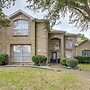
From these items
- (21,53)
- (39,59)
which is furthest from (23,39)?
(39,59)

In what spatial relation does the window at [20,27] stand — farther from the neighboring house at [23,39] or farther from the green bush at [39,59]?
the green bush at [39,59]

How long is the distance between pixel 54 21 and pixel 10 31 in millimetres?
15198

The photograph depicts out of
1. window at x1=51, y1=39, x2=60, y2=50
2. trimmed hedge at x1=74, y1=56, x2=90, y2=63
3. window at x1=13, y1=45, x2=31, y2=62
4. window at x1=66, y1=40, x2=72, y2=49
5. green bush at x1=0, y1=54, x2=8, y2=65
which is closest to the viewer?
green bush at x1=0, y1=54, x2=8, y2=65

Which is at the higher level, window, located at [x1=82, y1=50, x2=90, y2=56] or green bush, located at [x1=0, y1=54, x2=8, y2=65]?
window, located at [x1=82, y1=50, x2=90, y2=56]

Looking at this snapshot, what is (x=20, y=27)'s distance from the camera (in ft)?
141

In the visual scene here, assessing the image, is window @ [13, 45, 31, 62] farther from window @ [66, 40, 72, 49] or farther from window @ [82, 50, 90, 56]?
window @ [82, 50, 90, 56]

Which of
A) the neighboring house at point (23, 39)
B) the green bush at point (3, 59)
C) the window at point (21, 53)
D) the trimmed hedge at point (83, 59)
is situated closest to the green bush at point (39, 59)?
the neighboring house at point (23, 39)

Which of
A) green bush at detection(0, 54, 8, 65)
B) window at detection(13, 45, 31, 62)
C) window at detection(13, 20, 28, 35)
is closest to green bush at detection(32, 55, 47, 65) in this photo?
window at detection(13, 45, 31, 62)

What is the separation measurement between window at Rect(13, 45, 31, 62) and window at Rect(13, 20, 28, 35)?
7.38ft

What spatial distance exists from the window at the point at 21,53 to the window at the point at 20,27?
2248 mm

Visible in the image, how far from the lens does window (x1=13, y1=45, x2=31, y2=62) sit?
142 feet

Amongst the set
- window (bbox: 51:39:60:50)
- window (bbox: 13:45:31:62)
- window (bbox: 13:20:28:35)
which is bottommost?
window (bbox: 13:45:31:62)

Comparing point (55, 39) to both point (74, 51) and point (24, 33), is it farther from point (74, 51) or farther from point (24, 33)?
point (24, 33)

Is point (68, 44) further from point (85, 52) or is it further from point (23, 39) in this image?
point (23, 39)
